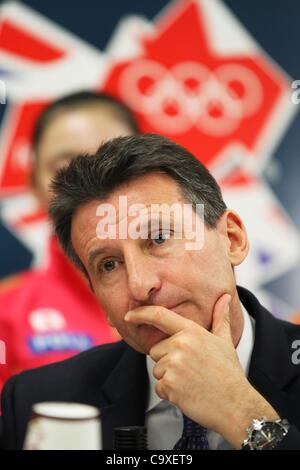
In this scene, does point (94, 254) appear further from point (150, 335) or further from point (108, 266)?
point (150, 335)

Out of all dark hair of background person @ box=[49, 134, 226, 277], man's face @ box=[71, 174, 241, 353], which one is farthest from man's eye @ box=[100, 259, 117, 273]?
dark hair of background person @ box=[49, 134, 226, 277]

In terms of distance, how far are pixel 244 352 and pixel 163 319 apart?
281 millimetres

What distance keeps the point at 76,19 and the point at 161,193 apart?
1488 millimetres

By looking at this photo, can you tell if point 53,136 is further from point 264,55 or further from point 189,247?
point 189,247

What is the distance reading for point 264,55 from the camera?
245cm

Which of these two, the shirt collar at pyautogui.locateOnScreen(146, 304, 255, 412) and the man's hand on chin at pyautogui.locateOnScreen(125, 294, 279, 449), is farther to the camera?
the shirt collar at pyautogui.locateOnScreen(146, 304, 255, 412)

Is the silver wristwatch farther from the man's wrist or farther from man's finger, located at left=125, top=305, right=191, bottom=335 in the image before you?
man's finger, located at left=125, top=305, right=191, bottom=335

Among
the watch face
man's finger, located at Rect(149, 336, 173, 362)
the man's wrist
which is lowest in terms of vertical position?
the watch face

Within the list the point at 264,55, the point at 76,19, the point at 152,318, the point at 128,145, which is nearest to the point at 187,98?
the point at 264,55

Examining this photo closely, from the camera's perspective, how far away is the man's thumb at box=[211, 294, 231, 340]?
3.62ft

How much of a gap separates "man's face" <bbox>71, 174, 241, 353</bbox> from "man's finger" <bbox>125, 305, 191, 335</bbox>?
Answer: 24 mm

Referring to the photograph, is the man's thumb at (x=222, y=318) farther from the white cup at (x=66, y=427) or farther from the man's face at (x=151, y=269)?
the white cup at (x=66, y=427)

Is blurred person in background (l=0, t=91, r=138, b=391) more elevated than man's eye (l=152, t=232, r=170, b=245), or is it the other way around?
blurred person in background (l=0, t=91, r=138, b=391)

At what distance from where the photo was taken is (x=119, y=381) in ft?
4.26
